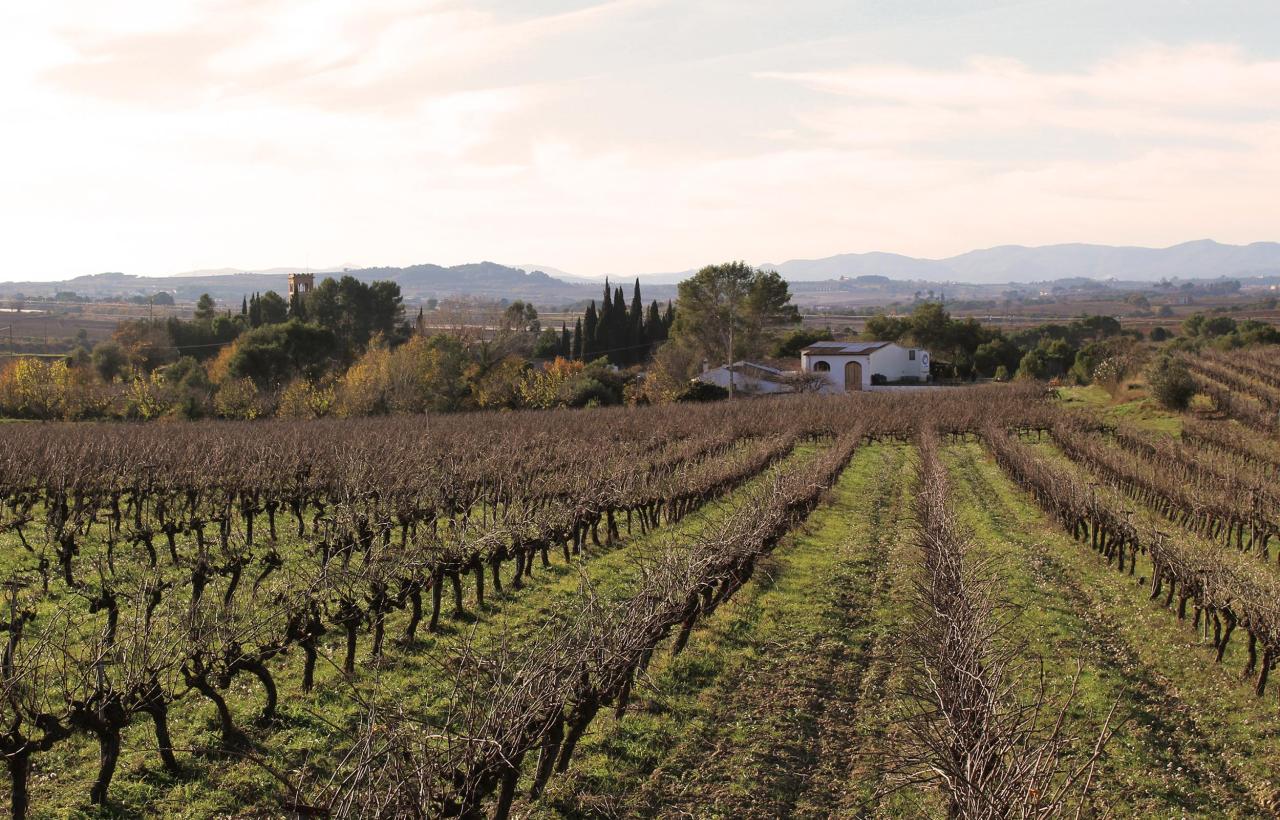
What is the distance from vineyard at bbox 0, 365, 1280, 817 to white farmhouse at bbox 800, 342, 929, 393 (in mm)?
39980

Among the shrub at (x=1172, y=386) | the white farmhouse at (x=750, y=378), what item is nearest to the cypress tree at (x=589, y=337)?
the white farmhouse at (x=750, y=378)

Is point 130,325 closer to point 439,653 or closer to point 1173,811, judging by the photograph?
point 439,653

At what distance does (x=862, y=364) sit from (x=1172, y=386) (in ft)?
84.0

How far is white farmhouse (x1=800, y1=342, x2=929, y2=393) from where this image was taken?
66.4m

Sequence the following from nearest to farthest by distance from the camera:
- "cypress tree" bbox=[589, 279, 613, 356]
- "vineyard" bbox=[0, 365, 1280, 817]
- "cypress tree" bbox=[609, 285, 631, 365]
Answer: "vineyard" bbox=[0, 365, 1280, 817] < "cypress tree" bbox=[589, 279, 613, 356] < "cypress tree" bbox=[609, 285, 631, 365]

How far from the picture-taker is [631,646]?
9.02 meters

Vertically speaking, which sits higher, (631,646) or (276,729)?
(631,646)

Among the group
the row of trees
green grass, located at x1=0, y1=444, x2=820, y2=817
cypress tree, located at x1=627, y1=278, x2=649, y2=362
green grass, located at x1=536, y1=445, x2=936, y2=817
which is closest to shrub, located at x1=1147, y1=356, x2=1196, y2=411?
green grass, located at x1=536, y1=445, x2=936, y2=817

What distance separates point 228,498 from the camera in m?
19.7

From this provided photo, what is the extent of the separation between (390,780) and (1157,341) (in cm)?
9961

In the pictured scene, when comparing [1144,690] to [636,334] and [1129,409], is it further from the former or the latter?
[636,334]

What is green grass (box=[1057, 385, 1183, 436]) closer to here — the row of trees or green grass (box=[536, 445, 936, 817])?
green grass (box=[536, 445, 936, 817])

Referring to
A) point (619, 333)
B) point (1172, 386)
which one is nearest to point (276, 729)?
point (1172, 386)

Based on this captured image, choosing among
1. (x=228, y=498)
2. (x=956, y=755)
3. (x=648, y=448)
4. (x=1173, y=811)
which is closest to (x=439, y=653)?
(x=956, y=755)
